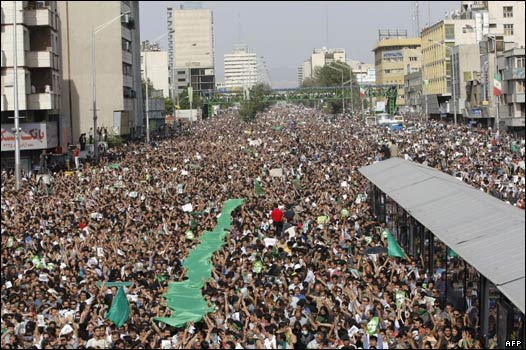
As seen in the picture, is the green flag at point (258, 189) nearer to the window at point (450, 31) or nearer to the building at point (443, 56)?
the building at point (443, 56)

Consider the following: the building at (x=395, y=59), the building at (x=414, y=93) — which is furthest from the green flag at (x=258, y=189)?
the building at (x=395, y=59)

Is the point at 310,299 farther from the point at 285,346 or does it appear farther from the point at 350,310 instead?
the point at 285,346

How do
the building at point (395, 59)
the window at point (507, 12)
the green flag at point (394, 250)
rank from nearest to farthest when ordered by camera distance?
the green flag at point (394, 250) < the window at point (507, 12) < the building at point (395, 59)

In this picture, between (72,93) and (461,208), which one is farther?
(72,93)

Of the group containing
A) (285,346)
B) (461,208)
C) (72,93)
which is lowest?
(285,346)

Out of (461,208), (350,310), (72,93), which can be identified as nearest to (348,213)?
(461,208)

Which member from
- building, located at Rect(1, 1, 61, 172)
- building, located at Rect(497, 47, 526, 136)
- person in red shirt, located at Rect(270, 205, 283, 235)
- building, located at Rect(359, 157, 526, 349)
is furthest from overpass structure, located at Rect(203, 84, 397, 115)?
building, located at Rect(359, 157, 526, 349)

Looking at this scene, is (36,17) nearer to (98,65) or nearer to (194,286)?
(98,65)
